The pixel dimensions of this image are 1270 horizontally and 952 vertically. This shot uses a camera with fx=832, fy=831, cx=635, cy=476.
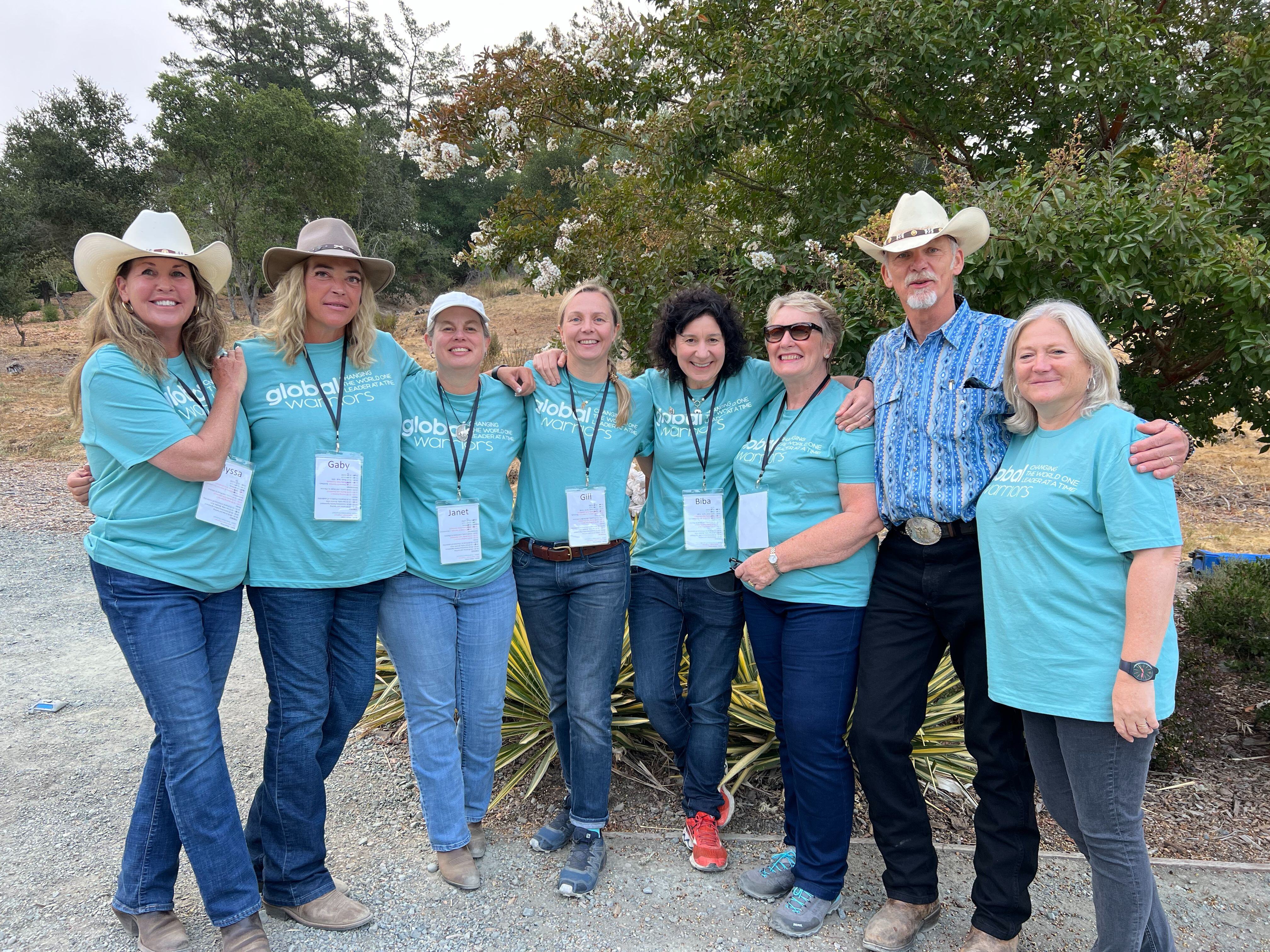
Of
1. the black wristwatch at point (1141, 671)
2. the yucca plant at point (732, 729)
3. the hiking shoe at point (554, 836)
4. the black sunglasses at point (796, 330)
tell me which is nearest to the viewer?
the black wristwatch at point (1141, 671)

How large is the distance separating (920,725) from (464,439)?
75.9 inches

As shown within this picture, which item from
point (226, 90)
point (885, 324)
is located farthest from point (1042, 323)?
point (226, 90)

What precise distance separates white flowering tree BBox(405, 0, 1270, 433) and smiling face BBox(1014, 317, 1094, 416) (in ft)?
3.05

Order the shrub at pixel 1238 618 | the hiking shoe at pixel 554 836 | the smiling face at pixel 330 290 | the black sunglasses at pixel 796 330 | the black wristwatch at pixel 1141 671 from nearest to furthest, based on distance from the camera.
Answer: the black wristwatch at pixel 1141 671
the smiling face at pixel 330 290
the black sunglasses at pixel 796 330
the hiking shoe at pixel 554 836
the shrub at pixel 1238 618

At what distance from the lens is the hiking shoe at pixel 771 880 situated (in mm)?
3148

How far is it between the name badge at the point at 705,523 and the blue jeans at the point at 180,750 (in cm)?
160

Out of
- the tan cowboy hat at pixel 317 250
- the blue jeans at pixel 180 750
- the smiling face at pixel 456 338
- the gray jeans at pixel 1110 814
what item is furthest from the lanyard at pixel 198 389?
the gray jeans at pixel 1110 814

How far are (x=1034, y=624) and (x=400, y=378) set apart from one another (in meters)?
2.31

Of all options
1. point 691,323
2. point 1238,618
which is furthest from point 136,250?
point 1238,618

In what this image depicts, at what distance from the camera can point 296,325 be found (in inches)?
114

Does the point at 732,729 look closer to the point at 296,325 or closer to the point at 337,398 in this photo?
the point at 337,398

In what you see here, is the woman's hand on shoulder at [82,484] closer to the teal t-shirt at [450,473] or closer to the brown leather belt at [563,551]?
the teal t-shirt at [450,473]

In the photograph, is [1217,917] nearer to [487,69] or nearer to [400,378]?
[400,378]

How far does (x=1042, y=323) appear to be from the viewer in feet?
8.07
